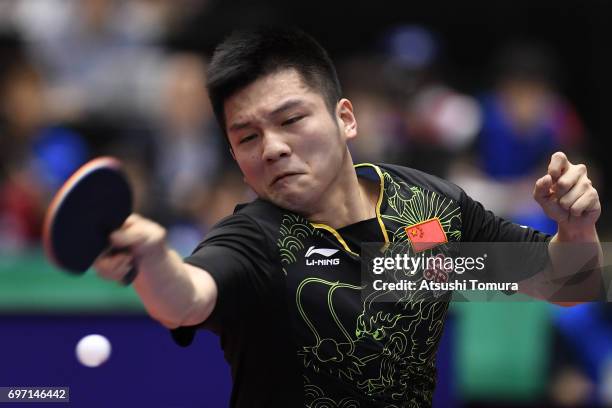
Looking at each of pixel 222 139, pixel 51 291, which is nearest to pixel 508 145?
pixel 222 139

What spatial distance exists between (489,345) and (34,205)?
374 centimetres

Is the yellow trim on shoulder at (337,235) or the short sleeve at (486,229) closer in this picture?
the yellow trim on shoulder at (337,235)

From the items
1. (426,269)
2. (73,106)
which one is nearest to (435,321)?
(426,269)

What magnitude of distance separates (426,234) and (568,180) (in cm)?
56

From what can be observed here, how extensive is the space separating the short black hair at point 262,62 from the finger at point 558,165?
0.80 m

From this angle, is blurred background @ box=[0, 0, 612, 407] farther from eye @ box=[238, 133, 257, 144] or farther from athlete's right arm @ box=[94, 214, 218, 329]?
athlete's right arm @ box=[94, 214, 218, 329]

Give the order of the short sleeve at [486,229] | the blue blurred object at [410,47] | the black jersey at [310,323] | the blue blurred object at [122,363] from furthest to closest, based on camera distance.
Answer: the blue blurred object at [410,47] < the blue blurred object at [122,363] < the short sleeve at [486,229] < the black jersey at [310,323]

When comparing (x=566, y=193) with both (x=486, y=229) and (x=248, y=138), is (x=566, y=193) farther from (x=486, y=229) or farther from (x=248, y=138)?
(x=248, y=138)

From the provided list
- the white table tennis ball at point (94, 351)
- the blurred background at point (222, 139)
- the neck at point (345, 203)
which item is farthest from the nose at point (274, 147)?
the blurred background at point (222, 139)

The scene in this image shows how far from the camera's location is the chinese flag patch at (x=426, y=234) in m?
3.84

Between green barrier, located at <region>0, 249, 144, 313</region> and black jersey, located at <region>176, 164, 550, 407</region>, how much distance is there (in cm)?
285

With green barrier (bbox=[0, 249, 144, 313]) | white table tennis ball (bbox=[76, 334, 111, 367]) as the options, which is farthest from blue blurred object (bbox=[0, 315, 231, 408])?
white table tennis ball (bbox=[76, 334, 111, 367])

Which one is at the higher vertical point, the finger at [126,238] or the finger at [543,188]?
the finger at [543,188]

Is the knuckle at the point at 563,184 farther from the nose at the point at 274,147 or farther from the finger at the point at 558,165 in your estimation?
the nose at the point at 274,147
